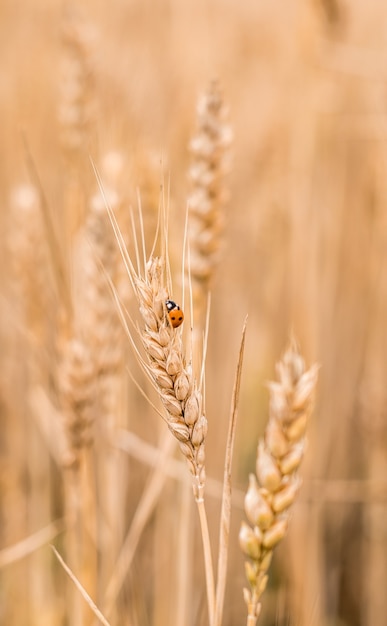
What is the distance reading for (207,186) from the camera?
0.72 m

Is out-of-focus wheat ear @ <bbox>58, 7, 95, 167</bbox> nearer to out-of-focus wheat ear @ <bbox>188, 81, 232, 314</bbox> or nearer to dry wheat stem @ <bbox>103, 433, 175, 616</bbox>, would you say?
out-of-focus wheat ear @ <bbox>188, 81, 232, 314</bbox>

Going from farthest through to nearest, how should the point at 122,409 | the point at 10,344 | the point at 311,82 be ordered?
the point at 10,344
the point at 311,82
the point at 122,409

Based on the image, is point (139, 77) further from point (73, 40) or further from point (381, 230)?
point (381, 230)

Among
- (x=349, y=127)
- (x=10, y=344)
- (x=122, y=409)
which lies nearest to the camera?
(x=122, y=409)

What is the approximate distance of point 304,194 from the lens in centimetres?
124

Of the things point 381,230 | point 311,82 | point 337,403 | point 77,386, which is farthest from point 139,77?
point 337,403

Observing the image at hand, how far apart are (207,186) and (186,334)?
182mm

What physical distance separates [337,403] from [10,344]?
28.9 inches

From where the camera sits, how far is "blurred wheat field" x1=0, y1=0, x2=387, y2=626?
75 cm

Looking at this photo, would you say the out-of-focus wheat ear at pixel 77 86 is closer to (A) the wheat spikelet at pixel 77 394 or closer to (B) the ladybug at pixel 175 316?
(A) the wheat spikelet at pixel 77 394

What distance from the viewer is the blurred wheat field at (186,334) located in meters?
0.75

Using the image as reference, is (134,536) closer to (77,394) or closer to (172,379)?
(77,394)

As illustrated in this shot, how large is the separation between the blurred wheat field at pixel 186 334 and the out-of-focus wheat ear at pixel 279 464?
0.14m

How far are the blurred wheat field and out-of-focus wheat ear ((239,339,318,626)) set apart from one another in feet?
0.45
